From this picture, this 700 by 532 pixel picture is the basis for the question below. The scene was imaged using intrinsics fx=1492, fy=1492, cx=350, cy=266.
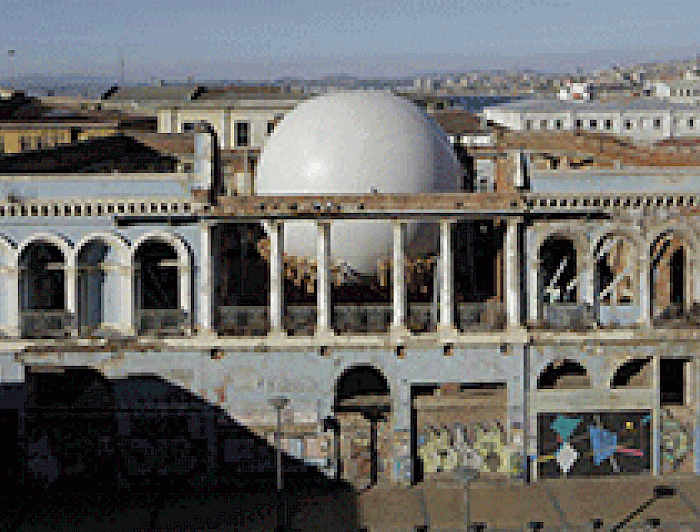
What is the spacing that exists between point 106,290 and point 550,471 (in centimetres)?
1333

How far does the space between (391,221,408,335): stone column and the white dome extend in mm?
1481

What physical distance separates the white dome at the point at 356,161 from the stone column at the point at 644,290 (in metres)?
6.35

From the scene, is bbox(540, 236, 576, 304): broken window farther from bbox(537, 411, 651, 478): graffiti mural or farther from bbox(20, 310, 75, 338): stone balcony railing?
bbox(20, 310, 75, 338): stone balcony railing

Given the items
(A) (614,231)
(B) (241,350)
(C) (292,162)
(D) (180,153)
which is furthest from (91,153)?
Answer: (A) (614,231)

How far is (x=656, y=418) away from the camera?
4153 cm

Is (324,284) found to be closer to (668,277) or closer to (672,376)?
(668,277)

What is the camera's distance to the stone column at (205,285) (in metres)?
40.9

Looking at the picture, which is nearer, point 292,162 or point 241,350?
point 241,350

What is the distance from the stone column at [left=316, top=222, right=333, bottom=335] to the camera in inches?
1608

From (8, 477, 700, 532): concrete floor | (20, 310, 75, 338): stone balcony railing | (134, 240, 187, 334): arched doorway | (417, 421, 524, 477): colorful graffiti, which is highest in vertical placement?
(134, 240, 187, 334): arched doorway

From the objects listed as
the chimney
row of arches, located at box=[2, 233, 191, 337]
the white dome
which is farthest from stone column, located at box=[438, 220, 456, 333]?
row of arches, located at box=[2, 233, 191, 337]

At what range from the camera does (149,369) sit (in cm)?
4097

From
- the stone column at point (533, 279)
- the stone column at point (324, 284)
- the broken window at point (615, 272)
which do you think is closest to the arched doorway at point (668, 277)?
the broken window at point (615, 272)

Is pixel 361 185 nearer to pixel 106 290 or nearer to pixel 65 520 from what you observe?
pixel 106 290
